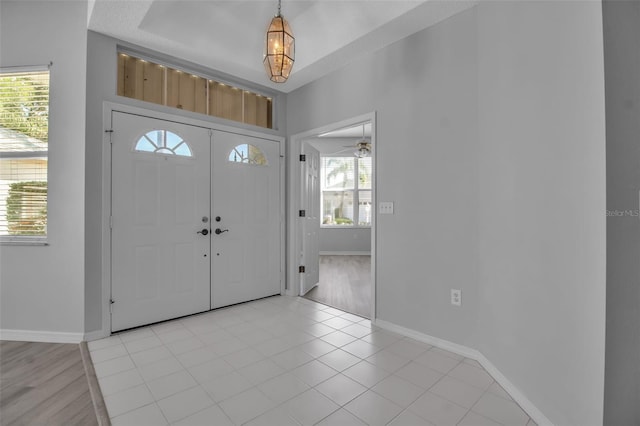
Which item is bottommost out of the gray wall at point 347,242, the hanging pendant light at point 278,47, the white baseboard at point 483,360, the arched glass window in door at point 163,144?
the white baseboard at point 483,360

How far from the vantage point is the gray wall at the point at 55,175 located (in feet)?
8.86

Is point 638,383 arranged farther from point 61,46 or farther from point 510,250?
point 61,46

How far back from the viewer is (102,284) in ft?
8.96

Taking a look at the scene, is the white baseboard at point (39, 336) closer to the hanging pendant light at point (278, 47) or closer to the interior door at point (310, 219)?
the interior door at point (310, 219)

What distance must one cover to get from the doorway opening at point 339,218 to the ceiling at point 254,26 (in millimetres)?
763

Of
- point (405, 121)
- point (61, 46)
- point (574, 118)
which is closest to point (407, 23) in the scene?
point (405, 121)

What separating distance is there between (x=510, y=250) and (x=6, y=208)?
4.37m

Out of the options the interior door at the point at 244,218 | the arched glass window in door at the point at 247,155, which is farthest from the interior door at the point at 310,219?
the arched glass window in door at the point at 247,155

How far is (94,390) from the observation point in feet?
6.33

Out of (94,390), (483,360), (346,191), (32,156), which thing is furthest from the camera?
(346,191)

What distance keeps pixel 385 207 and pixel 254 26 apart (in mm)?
2499

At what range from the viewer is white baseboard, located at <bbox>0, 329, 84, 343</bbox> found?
2.69m

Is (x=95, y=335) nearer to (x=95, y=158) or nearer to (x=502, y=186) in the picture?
(x=95, y=158)

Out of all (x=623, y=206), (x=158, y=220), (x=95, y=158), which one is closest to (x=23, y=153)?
(x=95, y=158)
